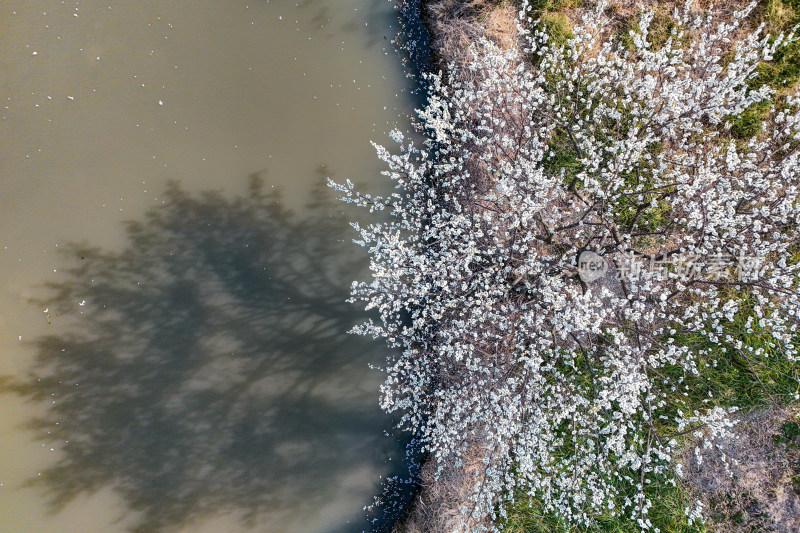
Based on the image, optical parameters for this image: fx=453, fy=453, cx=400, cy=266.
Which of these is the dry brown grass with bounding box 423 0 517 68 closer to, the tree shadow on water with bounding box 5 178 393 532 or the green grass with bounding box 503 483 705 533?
the tree shadow on water with bounding box 5 178 393 532

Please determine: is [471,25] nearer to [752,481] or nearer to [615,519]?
Result: [615,519]

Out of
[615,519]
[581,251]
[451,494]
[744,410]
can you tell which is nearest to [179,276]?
[451,494]

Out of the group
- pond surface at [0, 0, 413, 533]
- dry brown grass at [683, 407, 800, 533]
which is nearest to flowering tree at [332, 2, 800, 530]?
dry brown grass at [683, 407, 800, 533]

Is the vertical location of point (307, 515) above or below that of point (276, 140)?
below

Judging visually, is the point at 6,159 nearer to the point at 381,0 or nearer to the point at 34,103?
the point at 34,103

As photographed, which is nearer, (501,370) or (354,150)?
(501,370)

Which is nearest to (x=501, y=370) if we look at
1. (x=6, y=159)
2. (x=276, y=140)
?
(x=276, y=140)
